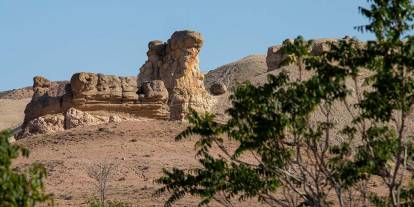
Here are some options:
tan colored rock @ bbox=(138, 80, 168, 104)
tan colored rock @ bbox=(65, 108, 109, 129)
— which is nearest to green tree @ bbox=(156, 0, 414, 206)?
tan colored rock @ bbox=(65, 108, 109, 129)

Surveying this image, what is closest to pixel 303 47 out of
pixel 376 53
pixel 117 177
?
pixel 376 53

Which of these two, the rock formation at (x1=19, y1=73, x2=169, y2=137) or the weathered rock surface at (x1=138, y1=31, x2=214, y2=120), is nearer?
the rock formation at (x1=19, y1=73, x2=169, y2=137)

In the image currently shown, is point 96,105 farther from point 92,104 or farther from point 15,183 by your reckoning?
point 15,183

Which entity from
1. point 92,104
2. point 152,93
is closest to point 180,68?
point 152,93

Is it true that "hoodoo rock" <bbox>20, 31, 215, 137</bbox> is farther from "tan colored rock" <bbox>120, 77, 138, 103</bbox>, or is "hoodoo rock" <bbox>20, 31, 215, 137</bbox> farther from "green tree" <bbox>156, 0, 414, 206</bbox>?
"green tree" <bbox>156, 0, 414, 206</bbox>

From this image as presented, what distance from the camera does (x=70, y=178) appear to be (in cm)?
3956

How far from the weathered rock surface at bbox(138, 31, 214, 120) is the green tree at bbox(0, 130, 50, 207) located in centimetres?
3992

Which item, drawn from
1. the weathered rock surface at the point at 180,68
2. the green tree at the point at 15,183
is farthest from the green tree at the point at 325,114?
the weathered rock surface at the point at 180,68

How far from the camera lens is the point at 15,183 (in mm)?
13375

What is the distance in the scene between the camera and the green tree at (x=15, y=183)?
13.2 m

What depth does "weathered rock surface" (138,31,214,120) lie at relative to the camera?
184ft

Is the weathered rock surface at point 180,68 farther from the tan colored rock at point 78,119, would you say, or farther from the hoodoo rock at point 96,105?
the tan colored rock at point 78,119

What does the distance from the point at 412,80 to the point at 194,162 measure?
80.5ft

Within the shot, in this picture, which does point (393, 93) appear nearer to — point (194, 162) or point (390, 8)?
point (390, 8)
